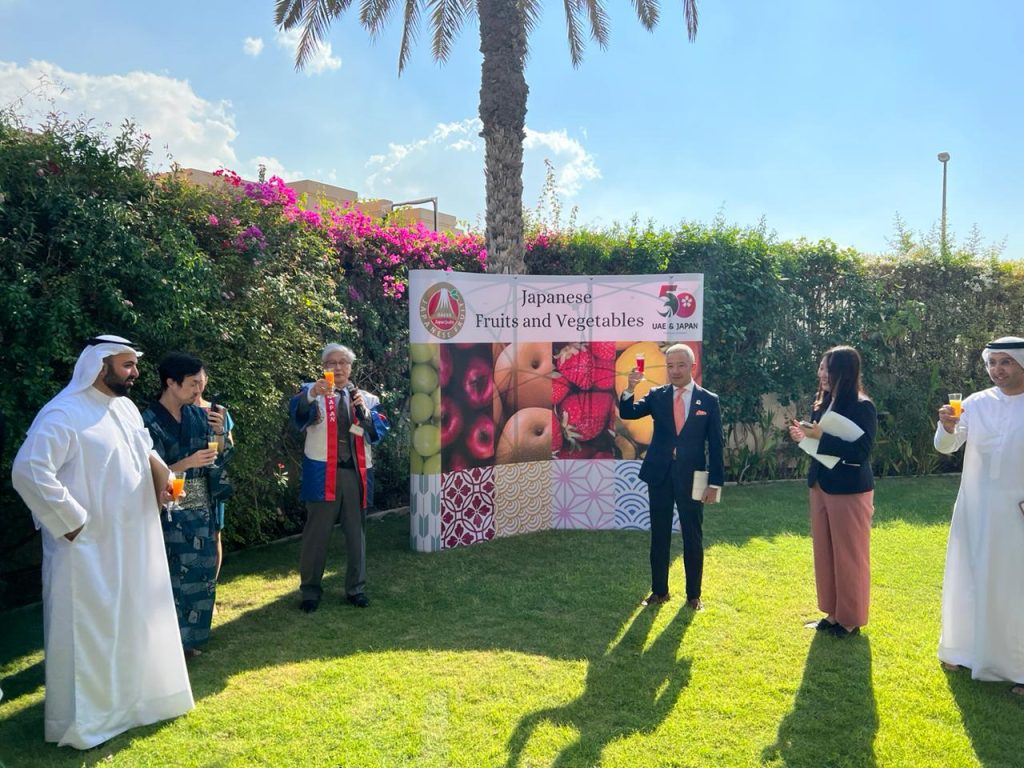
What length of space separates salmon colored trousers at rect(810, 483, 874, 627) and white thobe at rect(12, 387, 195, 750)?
3879mm

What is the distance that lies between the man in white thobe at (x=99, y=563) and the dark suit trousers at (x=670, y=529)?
3172 mm

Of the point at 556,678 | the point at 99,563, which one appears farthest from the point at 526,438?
the point at 99,563

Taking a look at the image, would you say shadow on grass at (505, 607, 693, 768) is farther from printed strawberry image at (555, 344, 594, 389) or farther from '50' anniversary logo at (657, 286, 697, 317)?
'50' anniversary logo at (657, 286, 697, 317)

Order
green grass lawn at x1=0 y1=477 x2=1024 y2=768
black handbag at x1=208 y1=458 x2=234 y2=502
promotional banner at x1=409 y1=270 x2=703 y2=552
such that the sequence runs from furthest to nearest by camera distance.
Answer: promotional banner at x1=409 y1=270 x2=703 y2=552 → black handbag at x1=208 y1=458 x2=234 y2=502 → green grass lawn at x1=0 y1=477 x2=1024 y2=768

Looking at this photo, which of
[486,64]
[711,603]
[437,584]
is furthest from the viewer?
[486,64]

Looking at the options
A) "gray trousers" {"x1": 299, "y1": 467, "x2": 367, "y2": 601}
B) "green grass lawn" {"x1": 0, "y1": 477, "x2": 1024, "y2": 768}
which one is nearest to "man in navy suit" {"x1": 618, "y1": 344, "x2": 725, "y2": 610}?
"green grass lawn" {"x1": 0, "y1": 477, "x2": 1024, "y2": 768}

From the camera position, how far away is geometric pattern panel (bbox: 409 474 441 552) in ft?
21.4

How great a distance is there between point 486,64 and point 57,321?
20.3 ft

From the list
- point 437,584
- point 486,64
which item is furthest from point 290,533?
point 486,64

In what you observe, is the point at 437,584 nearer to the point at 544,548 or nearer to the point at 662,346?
the point at 544,548

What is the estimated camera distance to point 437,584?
18.7ft

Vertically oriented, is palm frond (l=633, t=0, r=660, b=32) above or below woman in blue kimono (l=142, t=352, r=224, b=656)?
above

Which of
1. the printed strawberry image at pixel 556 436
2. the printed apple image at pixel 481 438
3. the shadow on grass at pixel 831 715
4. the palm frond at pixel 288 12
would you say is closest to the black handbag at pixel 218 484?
the printed apple image at pixel 481 438

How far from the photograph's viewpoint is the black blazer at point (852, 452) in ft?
14.5
